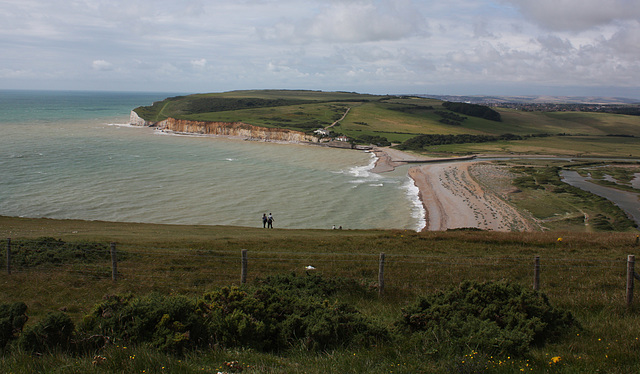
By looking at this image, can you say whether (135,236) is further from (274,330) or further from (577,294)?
(577,294)

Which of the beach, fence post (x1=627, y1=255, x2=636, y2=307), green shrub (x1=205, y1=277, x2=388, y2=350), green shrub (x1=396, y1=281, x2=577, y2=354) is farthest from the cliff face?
green shrub (x1=205, y1=277, x2=388, y2=350)

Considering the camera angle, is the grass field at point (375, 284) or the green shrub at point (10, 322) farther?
the green shrub at point (10, 322)

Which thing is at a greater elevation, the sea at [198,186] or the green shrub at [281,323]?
the green shrub at [281,323]

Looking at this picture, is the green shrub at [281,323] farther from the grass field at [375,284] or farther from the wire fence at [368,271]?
the wire fence at [368,271]

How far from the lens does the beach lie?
120 ft

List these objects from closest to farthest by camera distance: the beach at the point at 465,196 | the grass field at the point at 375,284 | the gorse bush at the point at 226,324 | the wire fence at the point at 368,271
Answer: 1. the grass field at the point at 375,284
2. the gorse bush at the point at 226,324
3. the wire fence at the point at 368,271
4. the beach at the point at 465,196

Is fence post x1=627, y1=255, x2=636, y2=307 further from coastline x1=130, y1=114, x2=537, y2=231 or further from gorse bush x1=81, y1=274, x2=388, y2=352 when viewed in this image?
coastline x1=130, y1=114, x2=537, y2=231

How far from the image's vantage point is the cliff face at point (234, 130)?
357 ft

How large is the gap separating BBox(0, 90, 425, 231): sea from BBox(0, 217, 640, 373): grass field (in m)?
15.0

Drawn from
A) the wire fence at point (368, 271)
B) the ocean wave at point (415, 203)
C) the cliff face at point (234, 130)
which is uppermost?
the cliff face at point (234, 130)

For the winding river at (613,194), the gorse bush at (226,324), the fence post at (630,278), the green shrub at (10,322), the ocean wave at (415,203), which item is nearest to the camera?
the green shrub at (10,322)

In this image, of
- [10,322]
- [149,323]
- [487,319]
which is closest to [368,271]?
[487,319]

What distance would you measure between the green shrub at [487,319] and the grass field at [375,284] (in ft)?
0.88

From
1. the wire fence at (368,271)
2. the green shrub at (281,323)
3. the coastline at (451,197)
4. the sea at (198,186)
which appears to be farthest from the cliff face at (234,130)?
the green shrub at (281,323)
